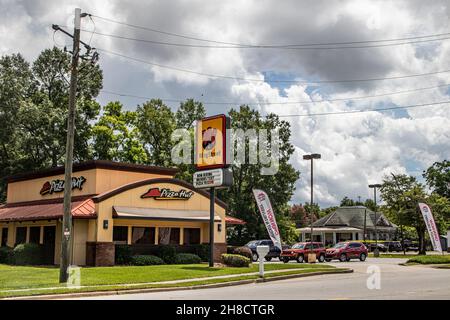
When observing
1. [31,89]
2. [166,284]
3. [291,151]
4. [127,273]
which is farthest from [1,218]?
[291,151]

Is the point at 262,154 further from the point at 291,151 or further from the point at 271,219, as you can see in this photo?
the point at 271,219

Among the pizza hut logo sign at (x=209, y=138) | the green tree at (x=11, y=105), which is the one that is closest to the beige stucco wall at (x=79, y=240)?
the pizza hut logo sign at (x=209, y=138)

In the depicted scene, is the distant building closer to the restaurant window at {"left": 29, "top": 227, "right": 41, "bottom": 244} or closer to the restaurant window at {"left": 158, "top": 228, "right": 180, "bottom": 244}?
the restaurant window at {"left": 158, "top": 228, "right": 180, "bottom": 244}

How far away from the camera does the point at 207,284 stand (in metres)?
20.8

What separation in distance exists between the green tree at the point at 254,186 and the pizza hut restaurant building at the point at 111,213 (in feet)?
65.2

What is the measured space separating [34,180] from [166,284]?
871 inches

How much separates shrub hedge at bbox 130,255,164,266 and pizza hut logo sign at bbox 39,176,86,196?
5991mm

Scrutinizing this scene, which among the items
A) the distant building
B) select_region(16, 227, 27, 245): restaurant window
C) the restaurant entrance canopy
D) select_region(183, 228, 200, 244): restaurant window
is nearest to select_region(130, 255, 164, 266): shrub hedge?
the restaurant entrance canopy

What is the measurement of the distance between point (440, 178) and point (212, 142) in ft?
303

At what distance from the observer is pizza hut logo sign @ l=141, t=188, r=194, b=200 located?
33.9m

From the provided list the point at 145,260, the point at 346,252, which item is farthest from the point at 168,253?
the point at 346,252

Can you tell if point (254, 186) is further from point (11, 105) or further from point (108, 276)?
point (108, 276)

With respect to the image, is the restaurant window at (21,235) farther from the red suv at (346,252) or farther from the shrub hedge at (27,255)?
the red suv at (346,252)

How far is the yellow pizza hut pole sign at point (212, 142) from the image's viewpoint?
27.8 meters
